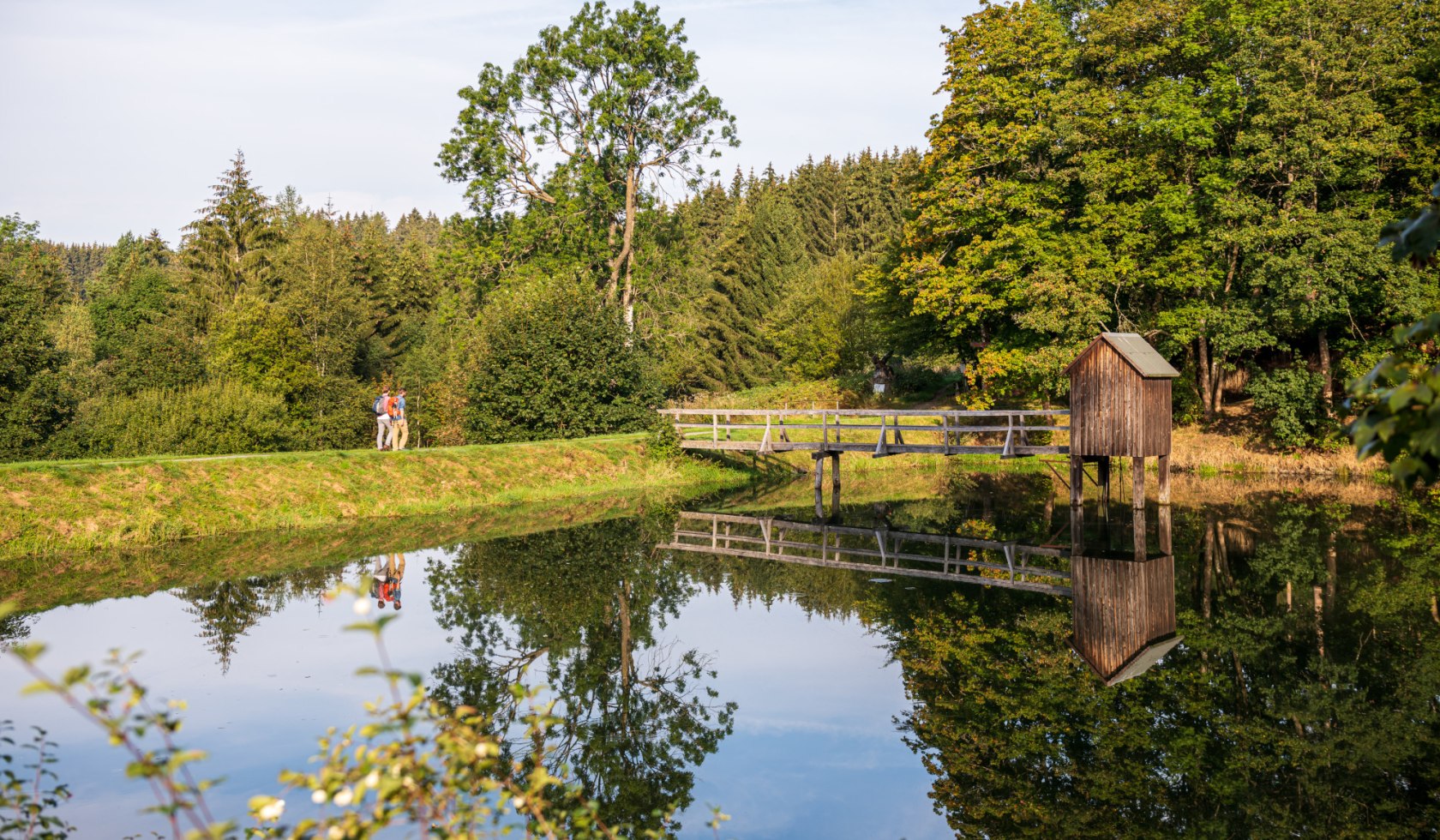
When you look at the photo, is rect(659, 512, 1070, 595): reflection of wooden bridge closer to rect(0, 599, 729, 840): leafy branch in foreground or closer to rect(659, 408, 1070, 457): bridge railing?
rect(659, 408, 1070, 457): bridge railing

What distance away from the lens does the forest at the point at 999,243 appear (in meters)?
32.3

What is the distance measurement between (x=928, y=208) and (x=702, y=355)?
92.8 ft

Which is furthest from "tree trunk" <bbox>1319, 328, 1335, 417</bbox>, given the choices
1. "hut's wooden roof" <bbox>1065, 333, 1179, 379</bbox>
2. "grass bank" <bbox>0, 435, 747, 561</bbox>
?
"grass bank" <bbox>0, 435, 747, 561</bbox>

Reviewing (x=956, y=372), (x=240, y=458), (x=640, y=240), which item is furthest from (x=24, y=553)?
(x=956, y=372)

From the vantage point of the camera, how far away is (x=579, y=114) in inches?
1684

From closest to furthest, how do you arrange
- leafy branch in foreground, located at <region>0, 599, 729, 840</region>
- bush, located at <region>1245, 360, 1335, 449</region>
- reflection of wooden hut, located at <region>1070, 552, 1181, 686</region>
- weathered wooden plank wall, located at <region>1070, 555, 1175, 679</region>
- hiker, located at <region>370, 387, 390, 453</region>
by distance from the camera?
leafy branch in foreground, located at <region>0, 599, 729, 840</region>, reflection of wooden hut, located at <region>1070, 552, 1181, 686</region>, weathered wooden plank wall, located at <region>1070, 555, 1175, 679</region>, hiker, located at <region>370, 387, 390, 453</region>, bush, located at <region>1245, 360, 1335, 449</region>

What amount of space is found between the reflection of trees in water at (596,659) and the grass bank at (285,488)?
209 inches

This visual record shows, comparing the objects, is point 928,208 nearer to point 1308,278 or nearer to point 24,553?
point 1308,278

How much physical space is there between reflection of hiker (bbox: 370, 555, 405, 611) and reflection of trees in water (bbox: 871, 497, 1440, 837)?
7.75 meters

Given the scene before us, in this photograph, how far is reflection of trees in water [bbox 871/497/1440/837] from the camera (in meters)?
8.97

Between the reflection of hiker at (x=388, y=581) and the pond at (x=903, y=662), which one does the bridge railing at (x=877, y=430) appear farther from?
the reflection of hiker at (x=388, y=581)

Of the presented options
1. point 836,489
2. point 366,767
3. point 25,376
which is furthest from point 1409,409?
point 25,376

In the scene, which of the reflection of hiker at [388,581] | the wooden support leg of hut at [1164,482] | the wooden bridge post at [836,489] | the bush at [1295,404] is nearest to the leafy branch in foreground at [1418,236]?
the reflection of hiker at [388,581]

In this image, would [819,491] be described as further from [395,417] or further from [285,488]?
[285,488]
